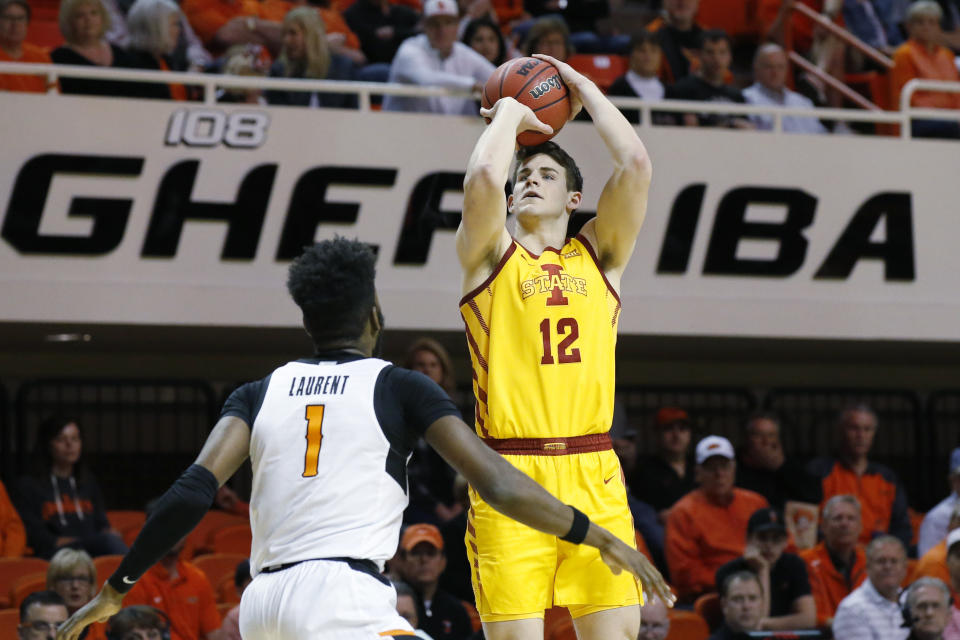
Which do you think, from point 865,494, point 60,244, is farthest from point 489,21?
point 865,494

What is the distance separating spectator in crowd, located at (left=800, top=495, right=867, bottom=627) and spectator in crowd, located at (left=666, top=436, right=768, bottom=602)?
0.49 metres

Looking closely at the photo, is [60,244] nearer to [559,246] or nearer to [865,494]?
[559,246]

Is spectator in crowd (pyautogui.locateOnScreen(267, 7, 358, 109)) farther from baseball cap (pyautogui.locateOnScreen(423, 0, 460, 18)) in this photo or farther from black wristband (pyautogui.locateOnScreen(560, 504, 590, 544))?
black wristband (pyautogui.locateOnScreen(560, 504, 590, 544))

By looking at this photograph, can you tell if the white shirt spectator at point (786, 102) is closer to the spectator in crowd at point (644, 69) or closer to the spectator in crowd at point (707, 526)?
the spectator in crowd at point (644, 69)

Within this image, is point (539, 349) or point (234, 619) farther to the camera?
point (234, 619)

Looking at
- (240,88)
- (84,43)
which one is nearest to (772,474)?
(240,88)

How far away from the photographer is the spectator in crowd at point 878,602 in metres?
8.38

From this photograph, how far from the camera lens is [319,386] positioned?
3938 mm

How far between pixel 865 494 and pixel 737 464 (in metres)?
0.93

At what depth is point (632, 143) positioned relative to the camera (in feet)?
17.7

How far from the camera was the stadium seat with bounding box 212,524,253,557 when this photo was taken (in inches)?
388

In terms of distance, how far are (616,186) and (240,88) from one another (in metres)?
5.34

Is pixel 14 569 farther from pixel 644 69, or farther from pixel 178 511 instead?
pixel 644 69

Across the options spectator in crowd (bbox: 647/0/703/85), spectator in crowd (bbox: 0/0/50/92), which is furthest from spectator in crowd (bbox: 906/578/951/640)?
spectator in crowd (bbox: 0/0/50/92)
